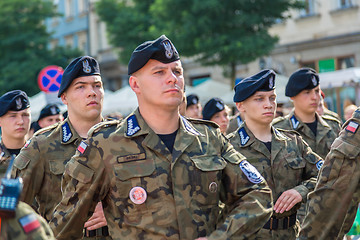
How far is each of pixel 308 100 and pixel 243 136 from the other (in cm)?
173

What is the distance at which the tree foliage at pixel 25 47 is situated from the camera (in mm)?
32094

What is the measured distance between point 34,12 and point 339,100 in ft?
64.2

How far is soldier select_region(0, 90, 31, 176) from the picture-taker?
6.75 metres

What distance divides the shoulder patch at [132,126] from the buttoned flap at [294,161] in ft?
6.70

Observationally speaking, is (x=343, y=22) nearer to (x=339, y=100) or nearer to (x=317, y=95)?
(x=339, y=100)

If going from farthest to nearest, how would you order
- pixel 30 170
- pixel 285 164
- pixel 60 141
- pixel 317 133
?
pixel 317 133 → pixel 285 164 → pixel 60 141 → pixel 30 170

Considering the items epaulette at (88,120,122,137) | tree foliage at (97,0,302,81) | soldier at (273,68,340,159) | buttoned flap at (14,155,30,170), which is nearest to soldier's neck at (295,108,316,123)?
soldier at (273,68,340,159)

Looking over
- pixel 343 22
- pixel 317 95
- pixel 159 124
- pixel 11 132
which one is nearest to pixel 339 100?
pixel 343 22

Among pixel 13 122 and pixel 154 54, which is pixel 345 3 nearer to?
pixel 13 122

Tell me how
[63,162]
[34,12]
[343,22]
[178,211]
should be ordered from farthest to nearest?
[34,12]
[343,22]
[63,162]
[178,211]

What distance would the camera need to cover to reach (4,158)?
21.6 ft

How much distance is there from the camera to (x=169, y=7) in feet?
67.1

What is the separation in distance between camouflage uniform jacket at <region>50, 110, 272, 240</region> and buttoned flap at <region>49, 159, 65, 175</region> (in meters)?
1.29

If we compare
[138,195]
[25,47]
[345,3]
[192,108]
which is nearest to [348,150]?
[138,195]
